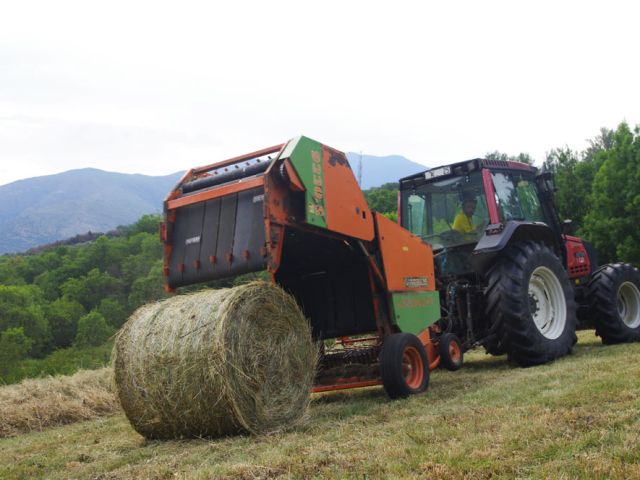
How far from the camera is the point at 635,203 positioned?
2208 cm

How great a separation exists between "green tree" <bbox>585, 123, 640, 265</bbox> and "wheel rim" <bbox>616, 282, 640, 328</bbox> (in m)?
13.2

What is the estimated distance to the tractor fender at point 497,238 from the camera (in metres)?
7.39

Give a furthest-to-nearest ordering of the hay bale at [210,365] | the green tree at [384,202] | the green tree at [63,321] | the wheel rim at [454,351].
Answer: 1. the green tree at [63,321]
2. the green tree at [384,202]
3. the wheel rim at [454,351]
4. the hay bale at [210,365]

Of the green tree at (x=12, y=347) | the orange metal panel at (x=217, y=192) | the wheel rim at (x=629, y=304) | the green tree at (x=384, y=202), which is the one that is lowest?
the green tree at (x=12, y=347)

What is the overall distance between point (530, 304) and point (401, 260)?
200 cm

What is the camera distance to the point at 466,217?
27.0 feet

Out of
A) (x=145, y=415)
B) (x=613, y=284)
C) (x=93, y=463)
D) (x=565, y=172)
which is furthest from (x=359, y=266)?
(x=565, y=172)

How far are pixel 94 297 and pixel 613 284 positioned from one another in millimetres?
41358

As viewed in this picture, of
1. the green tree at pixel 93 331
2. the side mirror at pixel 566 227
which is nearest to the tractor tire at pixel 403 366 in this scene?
the side mirror at pixel 566 227

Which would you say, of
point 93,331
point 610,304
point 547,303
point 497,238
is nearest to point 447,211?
point 497,238

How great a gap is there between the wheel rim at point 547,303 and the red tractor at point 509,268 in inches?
0.5

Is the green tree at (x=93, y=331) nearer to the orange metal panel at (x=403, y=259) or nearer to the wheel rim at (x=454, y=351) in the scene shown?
the wheel rim at (x=454, y=351)

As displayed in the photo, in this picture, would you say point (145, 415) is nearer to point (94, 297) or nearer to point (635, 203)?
point (635, 203)

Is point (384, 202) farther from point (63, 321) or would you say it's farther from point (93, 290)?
point (93, 290)
